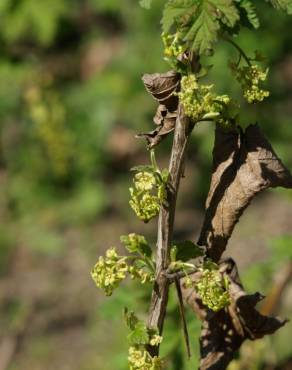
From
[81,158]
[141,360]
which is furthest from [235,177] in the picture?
[81,158]

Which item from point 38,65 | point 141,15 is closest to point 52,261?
point 38,65

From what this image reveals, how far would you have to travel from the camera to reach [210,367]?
239 cm

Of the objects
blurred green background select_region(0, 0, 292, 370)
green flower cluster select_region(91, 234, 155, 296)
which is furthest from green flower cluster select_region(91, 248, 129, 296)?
blurred green background select_region(0, 0, 292, 370)

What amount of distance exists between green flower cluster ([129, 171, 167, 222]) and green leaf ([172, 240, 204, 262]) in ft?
0.48

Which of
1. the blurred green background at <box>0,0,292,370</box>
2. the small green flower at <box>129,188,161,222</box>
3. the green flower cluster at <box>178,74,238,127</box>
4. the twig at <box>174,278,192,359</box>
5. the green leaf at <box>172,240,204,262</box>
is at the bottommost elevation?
the twig at <box>174,278,192,359</box>

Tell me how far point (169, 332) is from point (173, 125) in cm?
91

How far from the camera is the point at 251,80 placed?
1940 mm

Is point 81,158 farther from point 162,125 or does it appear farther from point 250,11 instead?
point 250,11

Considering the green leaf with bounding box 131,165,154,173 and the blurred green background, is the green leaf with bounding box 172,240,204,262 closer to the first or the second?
the green leaf with bounding box 131,165,154,173

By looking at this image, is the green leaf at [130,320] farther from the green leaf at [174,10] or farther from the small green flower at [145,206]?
the green leaf at [174,10]

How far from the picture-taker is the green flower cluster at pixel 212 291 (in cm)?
200

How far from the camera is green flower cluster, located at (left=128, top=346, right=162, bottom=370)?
6.80ft

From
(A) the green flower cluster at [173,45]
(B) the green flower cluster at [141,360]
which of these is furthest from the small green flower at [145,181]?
(B) the green flower cluster at [141,360]

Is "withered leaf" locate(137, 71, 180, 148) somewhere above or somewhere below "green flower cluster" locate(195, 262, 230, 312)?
above
